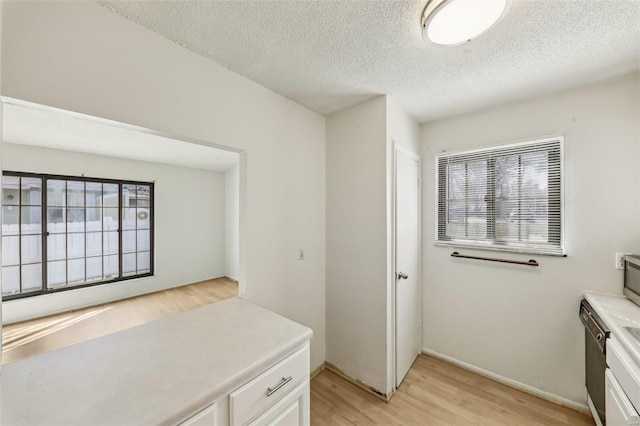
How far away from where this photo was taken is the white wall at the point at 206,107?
38.4 inches

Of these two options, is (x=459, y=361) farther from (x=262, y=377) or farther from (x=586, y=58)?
(x=586, y=58)

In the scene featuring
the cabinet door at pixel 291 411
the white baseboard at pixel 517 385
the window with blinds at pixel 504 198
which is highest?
the window with blinds at pixel 504 198

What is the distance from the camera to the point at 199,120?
1.45 meters

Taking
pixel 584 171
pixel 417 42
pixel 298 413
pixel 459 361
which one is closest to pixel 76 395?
pixel 298 413

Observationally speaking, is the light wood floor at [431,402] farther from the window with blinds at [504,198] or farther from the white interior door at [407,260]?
the window with blinds at [504,198]

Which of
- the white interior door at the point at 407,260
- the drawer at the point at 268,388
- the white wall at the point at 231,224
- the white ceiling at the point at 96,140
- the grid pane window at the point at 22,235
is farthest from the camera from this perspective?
the white wall at the point at 231,224

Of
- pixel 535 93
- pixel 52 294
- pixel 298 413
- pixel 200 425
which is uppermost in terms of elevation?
pixel 535 93

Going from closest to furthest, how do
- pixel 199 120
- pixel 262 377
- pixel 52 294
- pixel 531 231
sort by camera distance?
pixel 262 377, pixel 199 120, pixel 531 231, pixel 52 294

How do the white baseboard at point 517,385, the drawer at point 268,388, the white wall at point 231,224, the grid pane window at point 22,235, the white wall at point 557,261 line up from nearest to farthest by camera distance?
the drawer at point 268,388 < the white wall at point 557,261 < the white baseboard at point 517,385 < the grid pane window at point 22,235 < the white wall at point 231,224

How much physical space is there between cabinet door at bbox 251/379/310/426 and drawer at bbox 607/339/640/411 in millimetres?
1431

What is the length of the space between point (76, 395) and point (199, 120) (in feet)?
4.46

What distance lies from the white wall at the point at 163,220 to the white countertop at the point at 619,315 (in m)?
5.79

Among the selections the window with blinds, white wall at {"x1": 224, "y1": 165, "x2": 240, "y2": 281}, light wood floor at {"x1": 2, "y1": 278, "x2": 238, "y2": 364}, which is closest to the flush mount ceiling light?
the window with blinds

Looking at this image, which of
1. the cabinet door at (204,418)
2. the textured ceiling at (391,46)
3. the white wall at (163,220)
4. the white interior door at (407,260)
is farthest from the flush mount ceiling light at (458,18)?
the white wall at (163,220)
